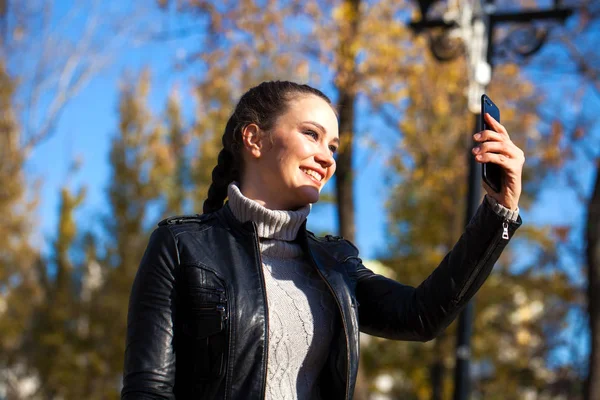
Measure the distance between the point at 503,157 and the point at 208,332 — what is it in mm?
874

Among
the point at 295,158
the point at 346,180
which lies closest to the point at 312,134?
the point at 295,158

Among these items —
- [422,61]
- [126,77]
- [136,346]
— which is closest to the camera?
[136,346]

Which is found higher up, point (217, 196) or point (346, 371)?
point (217, 196)

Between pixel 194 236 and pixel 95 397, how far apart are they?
18799 millimetres

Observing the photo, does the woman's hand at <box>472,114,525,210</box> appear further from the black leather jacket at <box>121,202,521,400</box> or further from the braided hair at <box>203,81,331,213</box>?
the braided hair at <box>203,81,331,213</box>

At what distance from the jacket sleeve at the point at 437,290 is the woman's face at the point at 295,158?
33 cm

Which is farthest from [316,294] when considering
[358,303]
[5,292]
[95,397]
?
[5,292]

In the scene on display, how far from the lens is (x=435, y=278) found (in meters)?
2.16

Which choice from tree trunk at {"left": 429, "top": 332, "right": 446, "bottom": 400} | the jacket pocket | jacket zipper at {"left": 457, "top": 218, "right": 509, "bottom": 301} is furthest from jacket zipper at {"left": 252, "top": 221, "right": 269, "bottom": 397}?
tree trunk at {"left": 429, "top": 332, "right": 446, "bottom": 400}

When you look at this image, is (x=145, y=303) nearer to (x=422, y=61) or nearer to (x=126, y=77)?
(x=422, y=61)

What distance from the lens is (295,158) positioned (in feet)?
7.36

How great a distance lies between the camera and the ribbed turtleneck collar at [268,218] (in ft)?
7.19

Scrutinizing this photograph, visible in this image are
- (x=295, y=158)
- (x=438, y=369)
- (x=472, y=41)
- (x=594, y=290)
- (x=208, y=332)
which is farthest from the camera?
(x=438, y=369)

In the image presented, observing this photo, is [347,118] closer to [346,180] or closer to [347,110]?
[347,110]
